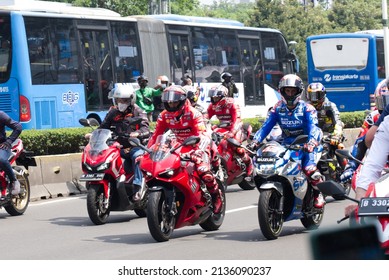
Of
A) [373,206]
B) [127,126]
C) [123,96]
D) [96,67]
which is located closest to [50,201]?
[127,126]

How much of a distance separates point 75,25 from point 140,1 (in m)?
22.1

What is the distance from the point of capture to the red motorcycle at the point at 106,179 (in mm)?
13289

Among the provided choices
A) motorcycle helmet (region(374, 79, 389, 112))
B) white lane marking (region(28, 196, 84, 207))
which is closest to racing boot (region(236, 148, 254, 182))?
white lane marking (region(28, 196, 84, 207))

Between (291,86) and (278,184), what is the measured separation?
131 centimetres

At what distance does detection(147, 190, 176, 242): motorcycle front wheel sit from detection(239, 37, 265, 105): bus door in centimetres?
2098

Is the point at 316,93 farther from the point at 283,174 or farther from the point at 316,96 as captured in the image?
the point at 283,174

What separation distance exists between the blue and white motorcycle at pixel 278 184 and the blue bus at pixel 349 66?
26554mm

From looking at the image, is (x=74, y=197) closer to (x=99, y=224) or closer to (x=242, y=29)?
(x=99, y=224)

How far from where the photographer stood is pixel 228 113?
17.6m

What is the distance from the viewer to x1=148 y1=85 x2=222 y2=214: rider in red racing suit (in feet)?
38.8

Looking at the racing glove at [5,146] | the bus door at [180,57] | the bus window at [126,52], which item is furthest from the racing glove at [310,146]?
the bus door at [180,57]

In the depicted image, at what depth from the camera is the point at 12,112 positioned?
76.9 ft

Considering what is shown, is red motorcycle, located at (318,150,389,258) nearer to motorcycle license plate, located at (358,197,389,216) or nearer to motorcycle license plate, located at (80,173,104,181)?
motorcycle license plate, located at (358,197,389,216)

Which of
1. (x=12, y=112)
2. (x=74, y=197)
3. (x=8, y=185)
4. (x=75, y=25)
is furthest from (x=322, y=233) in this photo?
(x=75, y=25)
